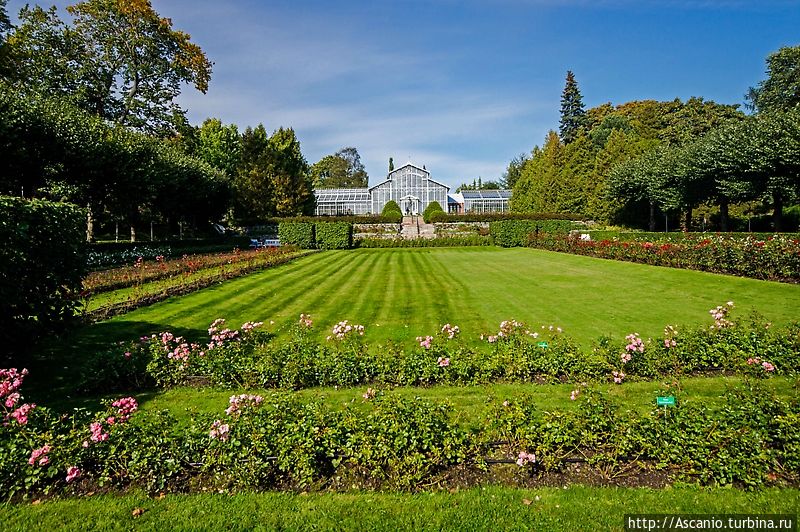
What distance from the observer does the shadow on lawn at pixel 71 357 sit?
5207 millimetres

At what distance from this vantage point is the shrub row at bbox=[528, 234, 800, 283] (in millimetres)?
11297

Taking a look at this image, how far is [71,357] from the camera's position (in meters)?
6.55

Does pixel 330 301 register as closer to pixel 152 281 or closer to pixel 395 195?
pixel 152 281

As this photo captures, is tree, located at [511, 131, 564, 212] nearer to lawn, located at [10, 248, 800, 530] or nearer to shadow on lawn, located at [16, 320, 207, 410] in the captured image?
lawn, located at [10, 248, 800, 530]

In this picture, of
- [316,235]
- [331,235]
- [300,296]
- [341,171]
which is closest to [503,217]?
[331,235]

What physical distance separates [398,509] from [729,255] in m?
14.5

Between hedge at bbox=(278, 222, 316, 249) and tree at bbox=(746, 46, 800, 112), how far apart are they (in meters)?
42.2

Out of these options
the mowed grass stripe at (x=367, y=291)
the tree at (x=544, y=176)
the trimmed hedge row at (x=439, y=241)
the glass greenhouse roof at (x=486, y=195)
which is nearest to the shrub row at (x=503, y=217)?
the trimmed hedge row at (x=439, y=241)

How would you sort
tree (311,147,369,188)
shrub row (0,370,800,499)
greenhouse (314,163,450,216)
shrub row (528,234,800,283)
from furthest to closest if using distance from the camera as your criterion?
1. tree (311,147,369,188)
2. greenhouse (314,163,450,216)
3. shrub row (528,234,800,283)
4. shrub row (0,370,800,499)

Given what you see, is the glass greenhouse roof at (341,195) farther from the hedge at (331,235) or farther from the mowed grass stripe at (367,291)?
the mowed grass stripe at (367,291)

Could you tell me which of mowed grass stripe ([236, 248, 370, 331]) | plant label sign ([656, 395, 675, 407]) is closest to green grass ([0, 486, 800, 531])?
Answer: plant label sign ([656, 395, 675, 407])

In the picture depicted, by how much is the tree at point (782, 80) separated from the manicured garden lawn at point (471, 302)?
122 feet

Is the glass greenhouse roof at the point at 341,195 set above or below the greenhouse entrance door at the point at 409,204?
above

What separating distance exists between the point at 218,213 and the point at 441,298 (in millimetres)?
30169
